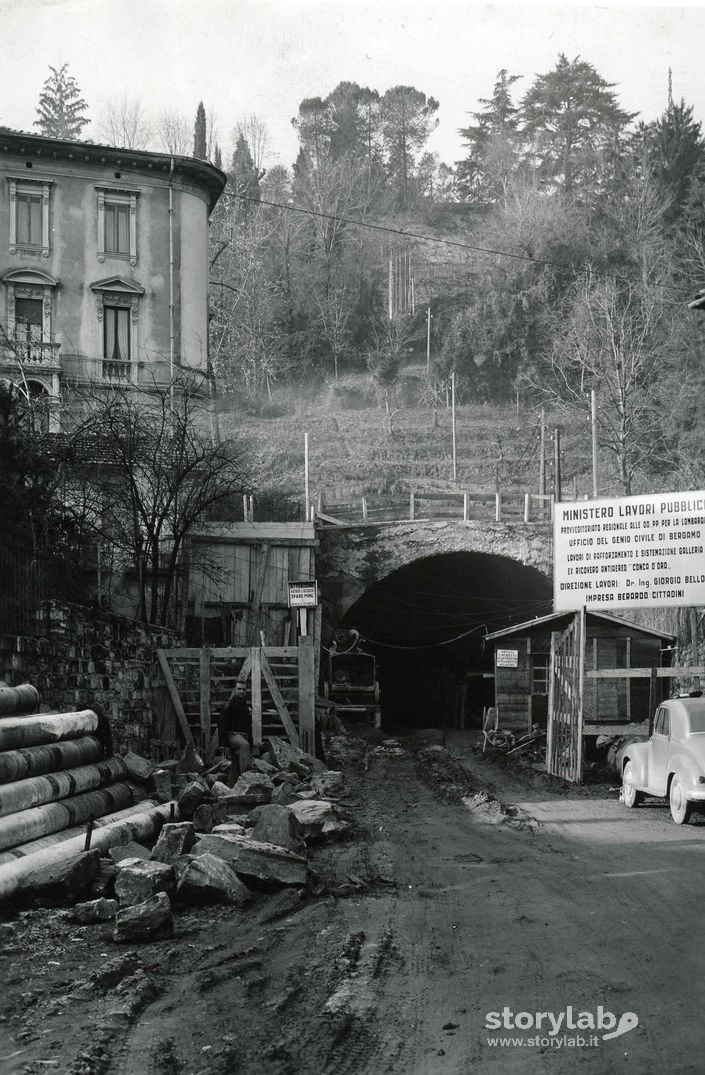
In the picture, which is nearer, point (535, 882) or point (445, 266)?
point (535, 882)

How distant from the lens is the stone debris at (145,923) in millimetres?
7055

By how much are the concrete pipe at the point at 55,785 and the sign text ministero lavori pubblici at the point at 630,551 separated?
8.53m

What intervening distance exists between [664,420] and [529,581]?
11.5m

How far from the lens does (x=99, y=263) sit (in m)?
36.1

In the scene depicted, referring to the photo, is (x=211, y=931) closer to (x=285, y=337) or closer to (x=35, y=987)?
(x=35, y=987)

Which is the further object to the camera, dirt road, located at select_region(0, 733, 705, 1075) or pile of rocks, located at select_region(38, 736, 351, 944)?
pile of rocks, located at select_region(38, 736, 351, 944)

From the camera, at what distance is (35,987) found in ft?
20.0

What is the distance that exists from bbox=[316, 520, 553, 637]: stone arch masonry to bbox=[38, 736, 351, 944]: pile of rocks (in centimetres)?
2486

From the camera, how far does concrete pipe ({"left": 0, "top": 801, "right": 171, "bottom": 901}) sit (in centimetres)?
765

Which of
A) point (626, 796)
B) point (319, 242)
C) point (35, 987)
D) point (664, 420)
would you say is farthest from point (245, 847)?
point (319, 242)

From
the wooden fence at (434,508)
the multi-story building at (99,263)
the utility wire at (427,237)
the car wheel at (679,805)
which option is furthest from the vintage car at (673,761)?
the utility wire at (427,237)

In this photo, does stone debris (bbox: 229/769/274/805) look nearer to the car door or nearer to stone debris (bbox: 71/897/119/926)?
stone debris (bbox: 71/897/119/926)

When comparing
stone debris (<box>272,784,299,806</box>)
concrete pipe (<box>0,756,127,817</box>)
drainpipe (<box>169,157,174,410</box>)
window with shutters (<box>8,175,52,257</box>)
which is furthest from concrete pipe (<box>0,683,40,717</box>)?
window with shutters (<box>8,175,52,257</box>)

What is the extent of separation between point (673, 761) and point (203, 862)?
22.0 feet
